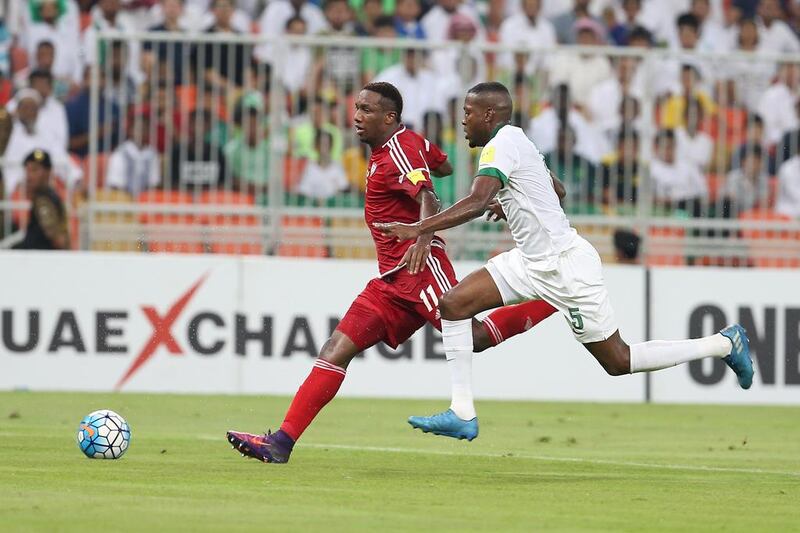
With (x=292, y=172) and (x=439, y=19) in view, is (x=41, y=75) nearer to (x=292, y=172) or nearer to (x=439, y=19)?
(x=292, y=172)

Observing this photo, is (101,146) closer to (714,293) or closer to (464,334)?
(714,293)

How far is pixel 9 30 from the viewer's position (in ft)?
70.0

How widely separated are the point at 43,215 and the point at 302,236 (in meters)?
2.92

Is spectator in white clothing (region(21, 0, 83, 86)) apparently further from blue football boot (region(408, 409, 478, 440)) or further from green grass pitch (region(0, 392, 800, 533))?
blue football boot (region(408, 409, 478, 440))

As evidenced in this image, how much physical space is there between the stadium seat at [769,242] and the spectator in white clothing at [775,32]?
218 inches

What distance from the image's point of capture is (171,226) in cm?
1780

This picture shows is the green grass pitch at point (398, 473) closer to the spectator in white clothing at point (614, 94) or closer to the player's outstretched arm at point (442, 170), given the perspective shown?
the player's outstretched arm at point (442, 170)

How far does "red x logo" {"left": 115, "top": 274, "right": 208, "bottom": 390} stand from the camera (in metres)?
16.9

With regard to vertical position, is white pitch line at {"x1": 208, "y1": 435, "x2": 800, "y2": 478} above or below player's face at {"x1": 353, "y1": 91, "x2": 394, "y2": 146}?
below

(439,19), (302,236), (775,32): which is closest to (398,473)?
(302,236)

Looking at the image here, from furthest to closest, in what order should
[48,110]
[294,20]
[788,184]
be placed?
[294,20]
[48,110]
[788,184]

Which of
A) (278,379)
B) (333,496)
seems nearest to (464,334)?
(333,496)

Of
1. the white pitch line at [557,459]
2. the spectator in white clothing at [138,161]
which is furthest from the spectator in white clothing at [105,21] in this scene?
the white pitch line at [557,459]

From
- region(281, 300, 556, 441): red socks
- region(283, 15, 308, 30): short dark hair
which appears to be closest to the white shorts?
region(281, 300, 556, 441): red socks
